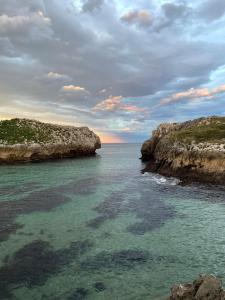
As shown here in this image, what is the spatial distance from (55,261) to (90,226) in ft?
24.1

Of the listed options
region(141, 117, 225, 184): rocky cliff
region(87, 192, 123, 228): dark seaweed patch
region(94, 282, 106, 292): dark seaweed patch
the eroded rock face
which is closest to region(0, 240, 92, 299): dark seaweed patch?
region(94, 282, 106, 292): dark seaweed patch

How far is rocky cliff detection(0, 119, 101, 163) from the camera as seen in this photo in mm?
79062

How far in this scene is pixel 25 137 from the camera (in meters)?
84.1

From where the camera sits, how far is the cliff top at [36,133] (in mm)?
82625

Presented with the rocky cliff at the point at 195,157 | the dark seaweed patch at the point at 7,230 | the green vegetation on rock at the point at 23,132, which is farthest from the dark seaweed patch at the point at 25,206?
the green vegetation on rock at the point at 23,132

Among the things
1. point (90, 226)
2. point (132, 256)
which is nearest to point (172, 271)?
point (132, 256)

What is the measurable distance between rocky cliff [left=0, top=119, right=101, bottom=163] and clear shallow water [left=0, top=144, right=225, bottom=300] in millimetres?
40060

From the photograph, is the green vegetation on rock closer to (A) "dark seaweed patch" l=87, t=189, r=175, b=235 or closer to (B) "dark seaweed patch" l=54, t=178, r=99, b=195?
(B) "dark seaweed patch" l=54, t=178, r=99, b=195

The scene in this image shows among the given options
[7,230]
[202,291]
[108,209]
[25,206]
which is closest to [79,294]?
[202,291]

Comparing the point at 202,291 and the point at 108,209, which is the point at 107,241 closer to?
the point at 108,209

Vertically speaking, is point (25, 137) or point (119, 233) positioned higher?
point (25, 137)

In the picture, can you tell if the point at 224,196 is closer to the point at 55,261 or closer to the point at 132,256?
the point at 132,256

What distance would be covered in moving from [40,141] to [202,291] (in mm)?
78321

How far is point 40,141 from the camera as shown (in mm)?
84750
